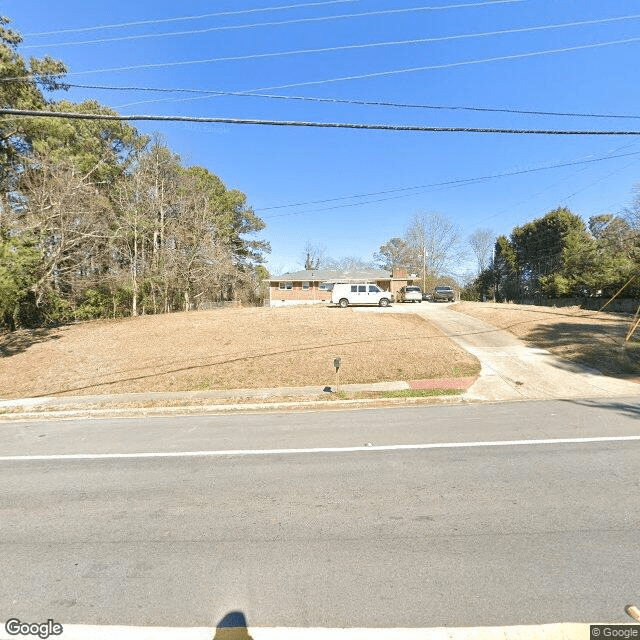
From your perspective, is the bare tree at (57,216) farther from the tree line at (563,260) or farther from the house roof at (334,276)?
the tree line at (563,260)

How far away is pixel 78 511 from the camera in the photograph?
3982 mm

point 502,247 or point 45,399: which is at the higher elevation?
→ point 502,247

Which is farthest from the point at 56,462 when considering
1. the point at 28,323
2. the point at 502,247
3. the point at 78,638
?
the point at 502,247

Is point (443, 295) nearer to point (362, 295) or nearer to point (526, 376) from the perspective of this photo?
point (362, 295)

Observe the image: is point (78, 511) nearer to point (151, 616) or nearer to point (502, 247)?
point (151, 616)

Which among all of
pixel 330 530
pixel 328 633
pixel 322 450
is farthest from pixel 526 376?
pixel 328 633

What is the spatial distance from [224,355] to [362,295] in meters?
16.3

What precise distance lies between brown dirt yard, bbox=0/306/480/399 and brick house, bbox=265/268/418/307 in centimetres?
2252

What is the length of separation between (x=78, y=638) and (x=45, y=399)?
966 centimetres

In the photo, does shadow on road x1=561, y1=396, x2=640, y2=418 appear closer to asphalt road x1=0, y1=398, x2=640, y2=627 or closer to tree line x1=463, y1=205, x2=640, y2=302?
asphalt road x1=0, y1=398, x2=640, y2=627

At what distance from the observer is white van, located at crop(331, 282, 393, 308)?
27688mm

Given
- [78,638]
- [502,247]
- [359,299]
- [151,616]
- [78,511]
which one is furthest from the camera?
[502,247]

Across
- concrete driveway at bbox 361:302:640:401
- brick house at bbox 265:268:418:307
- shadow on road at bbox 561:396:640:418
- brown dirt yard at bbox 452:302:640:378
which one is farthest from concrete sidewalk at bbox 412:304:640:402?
brick house at bbox 265:268:418:307

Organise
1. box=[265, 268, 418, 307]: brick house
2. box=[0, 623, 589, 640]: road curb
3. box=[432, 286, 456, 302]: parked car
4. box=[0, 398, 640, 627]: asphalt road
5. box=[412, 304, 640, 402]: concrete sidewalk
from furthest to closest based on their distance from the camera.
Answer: box=[265, 268, 418, 307]: brick house → box=[432, 286, 456, 302]: parked car → box=[412, 304, 640, 402]: concrete sidewalk → box=[0, 398, 640, 627]: asphalt road → box=[0, 623, 589, 640]: road curb
